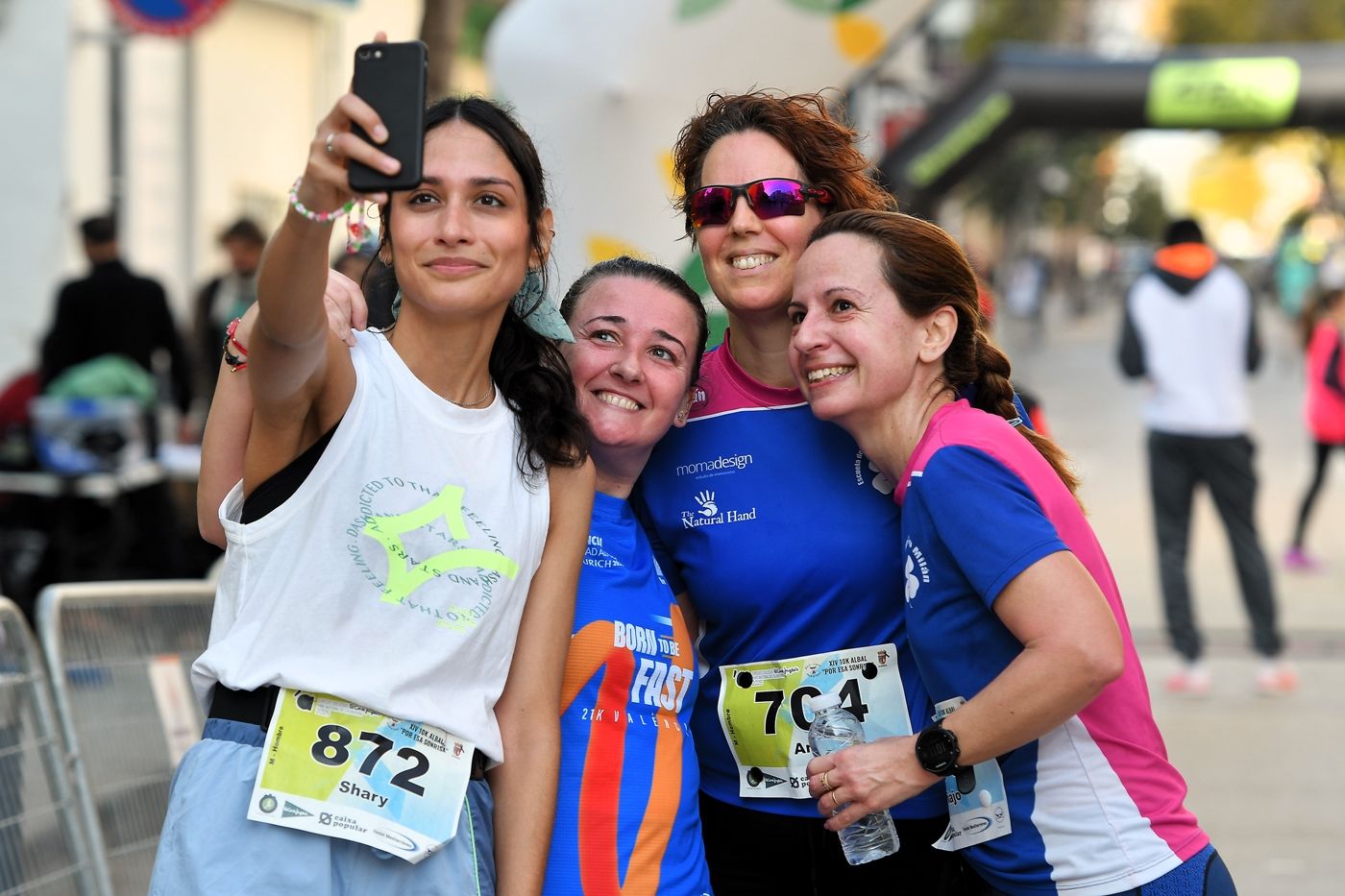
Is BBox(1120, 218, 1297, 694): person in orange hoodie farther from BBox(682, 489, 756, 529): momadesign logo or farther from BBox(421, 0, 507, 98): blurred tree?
BBox(682, 489, 756, 529): momadesign logo

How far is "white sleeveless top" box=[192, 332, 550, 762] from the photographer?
204 centimetres

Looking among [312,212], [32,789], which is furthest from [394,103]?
[32,789]

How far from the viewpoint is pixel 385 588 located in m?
2.08

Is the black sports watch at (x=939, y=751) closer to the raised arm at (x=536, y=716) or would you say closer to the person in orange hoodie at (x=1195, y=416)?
the raised arm at (x=536, y=716)

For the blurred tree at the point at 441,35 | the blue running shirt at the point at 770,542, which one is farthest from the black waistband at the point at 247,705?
the blurred tree at the point at 441,35

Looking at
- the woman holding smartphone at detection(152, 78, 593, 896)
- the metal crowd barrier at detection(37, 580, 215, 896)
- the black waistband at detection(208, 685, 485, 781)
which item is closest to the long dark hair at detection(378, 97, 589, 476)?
the woman holding smartphone at detection(152, 78, 593, 896)

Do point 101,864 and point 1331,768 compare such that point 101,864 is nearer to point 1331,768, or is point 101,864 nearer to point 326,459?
point 326,459

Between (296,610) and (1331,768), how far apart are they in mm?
5450

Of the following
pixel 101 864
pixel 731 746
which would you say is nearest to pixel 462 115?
pixel 731 746

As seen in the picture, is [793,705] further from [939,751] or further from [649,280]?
[649,280]

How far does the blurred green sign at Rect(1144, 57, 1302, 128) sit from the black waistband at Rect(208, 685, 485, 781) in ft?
41.4

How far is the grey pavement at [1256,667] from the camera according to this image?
18.3 feet

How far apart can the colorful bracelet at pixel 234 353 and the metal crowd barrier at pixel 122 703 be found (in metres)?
1.38

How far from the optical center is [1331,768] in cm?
636
